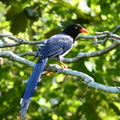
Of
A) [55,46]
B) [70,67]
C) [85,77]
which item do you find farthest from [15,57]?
[70,67]

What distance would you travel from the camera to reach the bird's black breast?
5.36 metres

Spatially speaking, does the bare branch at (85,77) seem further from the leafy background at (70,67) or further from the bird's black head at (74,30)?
the bird's black head at (74,30)

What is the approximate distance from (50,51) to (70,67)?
1385mm

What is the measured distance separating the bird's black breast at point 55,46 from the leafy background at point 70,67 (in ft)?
1.30

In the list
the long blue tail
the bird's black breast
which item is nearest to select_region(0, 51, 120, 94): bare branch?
the long blue tail

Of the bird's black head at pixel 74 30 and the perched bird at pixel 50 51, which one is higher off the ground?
the bird's black head at pixel 74 30

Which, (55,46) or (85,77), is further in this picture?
(55,46)

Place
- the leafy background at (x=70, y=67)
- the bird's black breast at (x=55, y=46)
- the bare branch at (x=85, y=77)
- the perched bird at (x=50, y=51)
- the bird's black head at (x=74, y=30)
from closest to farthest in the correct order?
the bare branch at (x=85, y=77) → the perched bird at (x=50, y=51) → the bird's black breast at (x=55, y=46) → the leafy background at (x=70, y=67) → the bird's black head at (x=74, y=30)

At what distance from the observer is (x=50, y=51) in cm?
546

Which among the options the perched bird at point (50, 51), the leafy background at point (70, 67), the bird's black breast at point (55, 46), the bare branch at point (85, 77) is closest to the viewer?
the bare branch at point (85, 77)

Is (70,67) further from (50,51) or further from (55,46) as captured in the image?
(50,51)

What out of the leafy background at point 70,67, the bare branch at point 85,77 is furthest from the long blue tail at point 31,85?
the leafy background at point 70,67

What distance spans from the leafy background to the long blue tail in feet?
4.72

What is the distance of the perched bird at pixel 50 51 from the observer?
438 centimetres
